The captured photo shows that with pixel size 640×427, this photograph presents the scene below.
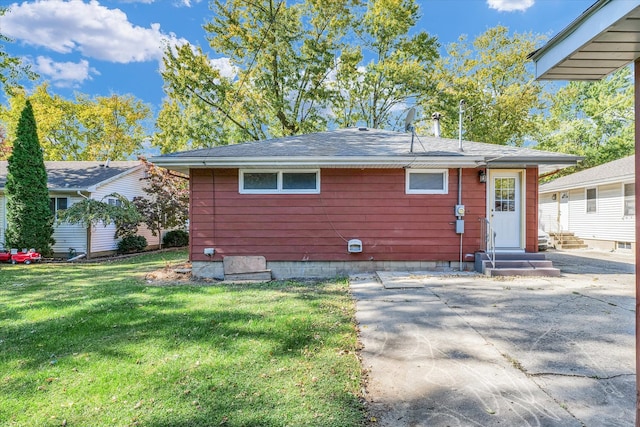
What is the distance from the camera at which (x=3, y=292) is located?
19.0 feet

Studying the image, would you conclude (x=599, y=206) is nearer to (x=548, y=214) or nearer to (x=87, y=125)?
(x=548, y=214)

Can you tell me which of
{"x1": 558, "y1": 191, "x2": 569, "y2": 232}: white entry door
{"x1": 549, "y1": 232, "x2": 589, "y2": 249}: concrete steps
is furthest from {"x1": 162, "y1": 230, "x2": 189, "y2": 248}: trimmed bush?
{"x1": 558, "y1": 191, "x2": 569, "y2": 232}: white entry door

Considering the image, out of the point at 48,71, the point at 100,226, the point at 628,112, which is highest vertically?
the point at 48,71

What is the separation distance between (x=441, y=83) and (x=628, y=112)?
1431cm

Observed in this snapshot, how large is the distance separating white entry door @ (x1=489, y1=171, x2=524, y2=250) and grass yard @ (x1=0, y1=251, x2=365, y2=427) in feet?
14.7

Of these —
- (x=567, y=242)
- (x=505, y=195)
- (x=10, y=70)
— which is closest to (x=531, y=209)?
(x=505, y=195)

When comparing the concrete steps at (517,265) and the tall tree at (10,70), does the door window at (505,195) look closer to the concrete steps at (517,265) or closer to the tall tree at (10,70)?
the concrete steps at (517,265)

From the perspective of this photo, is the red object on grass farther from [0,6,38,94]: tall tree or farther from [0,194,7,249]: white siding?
[0,6,38,94]: tall tree

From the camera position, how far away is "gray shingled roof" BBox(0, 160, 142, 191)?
39.6 ft

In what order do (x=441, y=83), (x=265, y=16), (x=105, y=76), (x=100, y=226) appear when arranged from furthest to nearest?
(x=105, y=76) → (x=441, y=83) → (x=265, y=16) → (x=100, y=226)

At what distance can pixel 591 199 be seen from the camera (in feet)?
45.1

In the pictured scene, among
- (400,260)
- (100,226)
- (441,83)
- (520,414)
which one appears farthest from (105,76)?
(520,414)

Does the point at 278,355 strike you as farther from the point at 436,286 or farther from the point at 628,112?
the point at 628,112

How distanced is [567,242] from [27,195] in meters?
20.5
